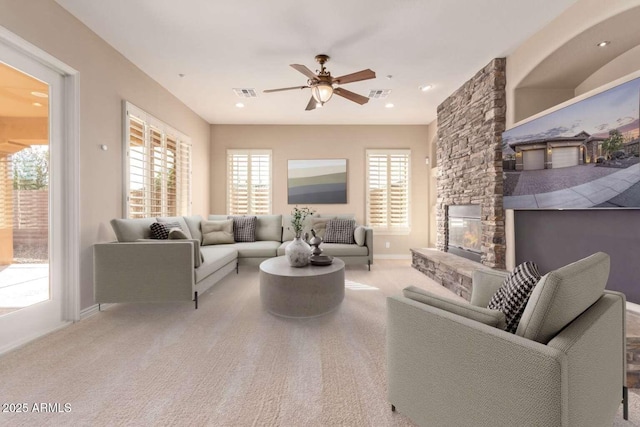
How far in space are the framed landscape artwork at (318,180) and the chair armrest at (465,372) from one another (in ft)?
16.2

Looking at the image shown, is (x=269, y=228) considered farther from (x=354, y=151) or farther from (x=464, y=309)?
(x=464, y=309)

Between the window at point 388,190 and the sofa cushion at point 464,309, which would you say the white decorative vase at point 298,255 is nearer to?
the sofa cushion at point 464,309

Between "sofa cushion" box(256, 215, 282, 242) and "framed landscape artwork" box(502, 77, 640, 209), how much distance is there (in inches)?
143

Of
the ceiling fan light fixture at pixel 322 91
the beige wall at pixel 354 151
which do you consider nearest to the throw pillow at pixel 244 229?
the beige wall at pixel 354 151

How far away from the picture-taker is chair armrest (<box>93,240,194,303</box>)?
2867 millimetres

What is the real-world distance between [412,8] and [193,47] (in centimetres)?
237

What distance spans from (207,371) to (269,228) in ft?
11.6

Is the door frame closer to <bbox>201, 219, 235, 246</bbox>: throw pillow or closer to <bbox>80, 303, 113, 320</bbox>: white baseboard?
<bbox>80, 303, 113, 320</bbox>: white baseboard

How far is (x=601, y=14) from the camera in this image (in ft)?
7.85

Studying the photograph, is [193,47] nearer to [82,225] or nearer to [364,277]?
[82,225]

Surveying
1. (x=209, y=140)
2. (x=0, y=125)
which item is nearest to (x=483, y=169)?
(x=0, y=125)

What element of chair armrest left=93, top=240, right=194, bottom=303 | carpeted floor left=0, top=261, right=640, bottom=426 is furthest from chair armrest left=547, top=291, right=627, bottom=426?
chair armrest left=93, top=240, right=194, bottom=303

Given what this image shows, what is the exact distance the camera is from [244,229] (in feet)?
17.1

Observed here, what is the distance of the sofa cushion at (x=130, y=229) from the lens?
3.04 m
